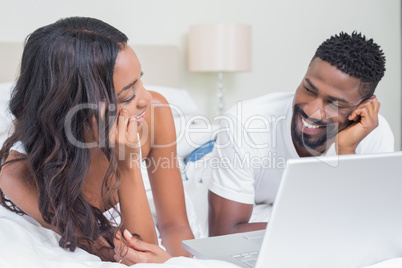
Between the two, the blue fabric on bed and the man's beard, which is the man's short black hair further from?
the blue fabric on bed

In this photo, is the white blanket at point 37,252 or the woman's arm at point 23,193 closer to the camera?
the white blanket at point 37,252

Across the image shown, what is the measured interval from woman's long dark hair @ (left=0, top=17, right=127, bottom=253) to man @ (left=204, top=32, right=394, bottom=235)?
0.46m

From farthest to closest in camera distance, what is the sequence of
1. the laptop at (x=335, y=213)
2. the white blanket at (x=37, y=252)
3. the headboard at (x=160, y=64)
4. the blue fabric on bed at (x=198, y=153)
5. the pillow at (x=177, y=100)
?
the headboard at (x=160, y=64), the pillow at (x=177, y=100), the blue fabric on bed at (x=198, y=153), the white blanket at (x=37, y=252), the laptop at (x=335, y=213)

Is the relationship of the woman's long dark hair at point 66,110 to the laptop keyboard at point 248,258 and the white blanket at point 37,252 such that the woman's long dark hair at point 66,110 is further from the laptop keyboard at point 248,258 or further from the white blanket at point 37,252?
the laptop keyboard at point 248,258

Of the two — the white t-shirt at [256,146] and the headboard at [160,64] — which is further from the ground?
the headboard at [160,64]

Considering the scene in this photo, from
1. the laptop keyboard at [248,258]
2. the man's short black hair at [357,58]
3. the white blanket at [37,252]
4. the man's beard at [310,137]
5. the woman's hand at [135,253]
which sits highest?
the man's short black hair at [357,58]

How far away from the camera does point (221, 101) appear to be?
2965 mm

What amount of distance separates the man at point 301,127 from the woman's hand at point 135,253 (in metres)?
0.38

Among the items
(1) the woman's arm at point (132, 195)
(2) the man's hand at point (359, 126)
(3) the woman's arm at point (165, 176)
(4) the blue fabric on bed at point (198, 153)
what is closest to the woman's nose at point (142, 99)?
(1) the woman's arm at point (132, 195)

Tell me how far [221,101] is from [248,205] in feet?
5.30

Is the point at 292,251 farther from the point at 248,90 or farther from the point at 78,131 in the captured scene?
the point at 248,90

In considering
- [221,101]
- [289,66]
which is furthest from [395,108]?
[221,101]

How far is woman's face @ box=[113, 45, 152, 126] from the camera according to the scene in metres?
1.04

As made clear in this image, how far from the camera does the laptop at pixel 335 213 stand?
26.3 inches
